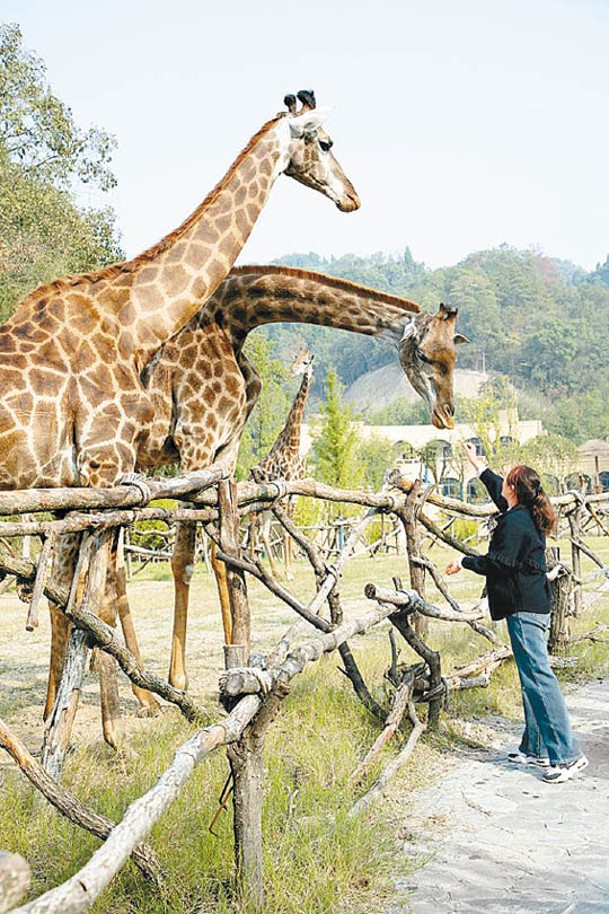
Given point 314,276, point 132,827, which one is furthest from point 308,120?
point 132,827

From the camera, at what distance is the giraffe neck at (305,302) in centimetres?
604

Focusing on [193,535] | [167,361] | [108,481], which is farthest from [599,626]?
[108,481]

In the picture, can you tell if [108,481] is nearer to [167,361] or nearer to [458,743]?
[167,361]

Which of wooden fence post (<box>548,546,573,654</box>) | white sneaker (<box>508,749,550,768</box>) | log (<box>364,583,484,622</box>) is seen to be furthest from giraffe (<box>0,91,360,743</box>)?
wooden fence post (<box>548,546,573,654</box>)

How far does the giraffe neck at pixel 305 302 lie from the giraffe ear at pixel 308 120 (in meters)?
0.88

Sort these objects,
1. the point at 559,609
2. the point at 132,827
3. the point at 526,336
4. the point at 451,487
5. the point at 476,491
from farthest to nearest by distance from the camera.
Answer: the point at 526,336 < the point at 451,487 < the point at 476,491 < the point at 559,609 < the point at 132,827

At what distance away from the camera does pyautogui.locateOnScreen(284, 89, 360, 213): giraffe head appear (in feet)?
18.7

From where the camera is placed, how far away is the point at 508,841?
152 inches

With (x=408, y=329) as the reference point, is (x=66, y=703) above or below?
below

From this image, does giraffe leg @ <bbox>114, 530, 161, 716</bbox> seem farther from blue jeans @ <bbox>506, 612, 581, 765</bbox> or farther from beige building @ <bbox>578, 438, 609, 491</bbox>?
beige building @ <bbox>578, 438, 609, 491</bbox>

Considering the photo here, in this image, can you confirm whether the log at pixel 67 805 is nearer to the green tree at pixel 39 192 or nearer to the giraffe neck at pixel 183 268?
the giraffe neck at pixel 183 268

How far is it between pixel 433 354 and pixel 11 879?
494cm

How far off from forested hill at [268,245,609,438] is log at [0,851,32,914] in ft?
216

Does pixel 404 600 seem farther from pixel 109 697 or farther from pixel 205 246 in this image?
pixel 205 246
